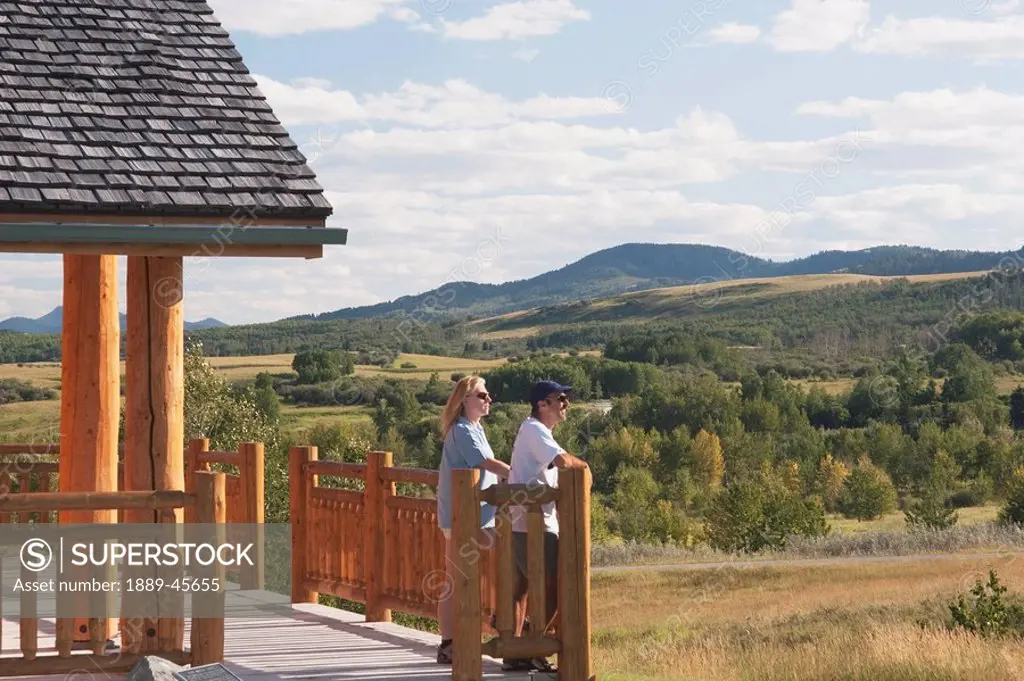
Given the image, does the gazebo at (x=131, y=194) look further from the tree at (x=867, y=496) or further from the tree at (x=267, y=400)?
the tree at (x=867, y=496)

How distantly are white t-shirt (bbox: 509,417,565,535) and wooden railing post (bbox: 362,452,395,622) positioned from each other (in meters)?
2.04

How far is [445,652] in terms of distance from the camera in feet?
26.0

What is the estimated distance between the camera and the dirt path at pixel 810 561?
44.6 meters

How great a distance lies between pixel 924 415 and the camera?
293ft

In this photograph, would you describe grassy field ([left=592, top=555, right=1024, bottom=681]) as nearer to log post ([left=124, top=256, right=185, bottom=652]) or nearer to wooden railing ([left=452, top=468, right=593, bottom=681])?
wooden railing ([left=452, top=468, right=593, bottom=681])

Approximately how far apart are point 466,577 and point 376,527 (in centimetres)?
246

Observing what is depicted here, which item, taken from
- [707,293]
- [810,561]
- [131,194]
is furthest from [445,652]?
[707,293]

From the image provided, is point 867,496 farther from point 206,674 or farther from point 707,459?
point 206,674

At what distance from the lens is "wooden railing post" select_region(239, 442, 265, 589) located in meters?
8.09

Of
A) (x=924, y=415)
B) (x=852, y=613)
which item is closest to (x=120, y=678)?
(x=852, y=613)

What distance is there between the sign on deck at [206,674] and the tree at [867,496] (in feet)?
209

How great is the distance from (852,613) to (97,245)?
2379cm

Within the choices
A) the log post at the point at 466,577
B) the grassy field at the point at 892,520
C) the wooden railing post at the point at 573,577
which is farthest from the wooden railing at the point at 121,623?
the grassy field at the point at 892,520

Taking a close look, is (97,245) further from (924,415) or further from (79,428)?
(924,415)
